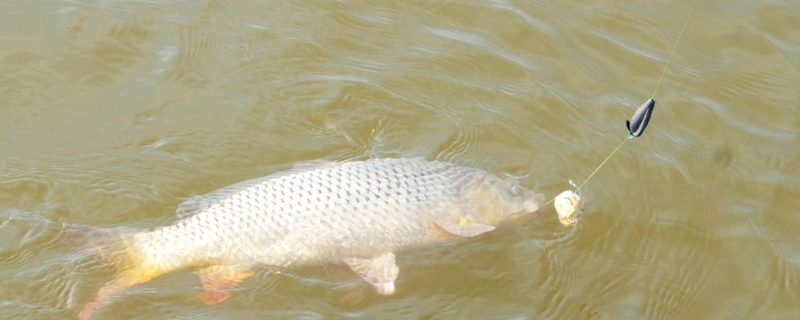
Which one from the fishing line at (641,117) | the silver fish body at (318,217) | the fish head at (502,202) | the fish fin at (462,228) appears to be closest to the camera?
the silver fish body at (318,217)

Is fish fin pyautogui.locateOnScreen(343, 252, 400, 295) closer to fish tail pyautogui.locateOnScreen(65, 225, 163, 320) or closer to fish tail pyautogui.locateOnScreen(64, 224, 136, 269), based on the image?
fish tail pyautogui.locateOnScreen(65, 225, 163, 320)

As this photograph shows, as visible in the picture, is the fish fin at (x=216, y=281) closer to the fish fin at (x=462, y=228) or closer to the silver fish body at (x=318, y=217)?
the silver fish body at (x=318, y=217)

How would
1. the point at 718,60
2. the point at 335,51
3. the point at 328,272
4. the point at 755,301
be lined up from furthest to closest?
the point at 718,60 < the point at 335,51 < the point at 755,301 < the point at 328,272

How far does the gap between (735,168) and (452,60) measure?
6.54ft

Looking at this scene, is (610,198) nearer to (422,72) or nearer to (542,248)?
(542,248)

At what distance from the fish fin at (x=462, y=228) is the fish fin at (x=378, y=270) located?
0.31 meters

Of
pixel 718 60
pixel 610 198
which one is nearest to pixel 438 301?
pixel 610 198

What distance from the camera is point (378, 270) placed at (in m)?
4.70

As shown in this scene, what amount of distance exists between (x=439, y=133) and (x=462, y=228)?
4.21ft

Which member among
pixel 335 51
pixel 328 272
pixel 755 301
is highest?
pixel 335 51

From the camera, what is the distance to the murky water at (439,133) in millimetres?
4953

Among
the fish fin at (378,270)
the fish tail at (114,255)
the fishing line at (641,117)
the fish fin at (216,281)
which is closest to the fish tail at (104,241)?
the fish tail at (114,255)

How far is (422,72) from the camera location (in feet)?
21.3

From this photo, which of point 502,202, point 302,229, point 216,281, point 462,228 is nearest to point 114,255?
point 216,281
